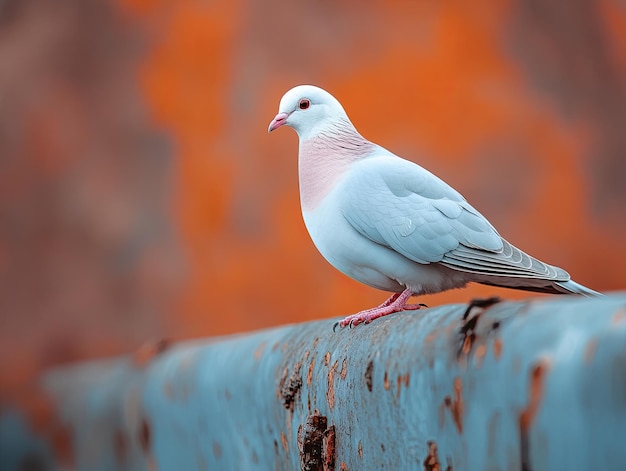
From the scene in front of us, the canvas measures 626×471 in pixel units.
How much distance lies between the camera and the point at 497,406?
3.42ft

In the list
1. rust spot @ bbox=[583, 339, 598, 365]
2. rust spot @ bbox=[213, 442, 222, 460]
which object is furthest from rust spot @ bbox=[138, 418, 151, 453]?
rust spot @ bbox=[583, 339, 598, 365]

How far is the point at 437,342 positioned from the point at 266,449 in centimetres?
99

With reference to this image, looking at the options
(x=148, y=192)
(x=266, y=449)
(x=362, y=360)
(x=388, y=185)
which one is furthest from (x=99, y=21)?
(x=362, y=360)

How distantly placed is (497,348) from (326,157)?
158 cm

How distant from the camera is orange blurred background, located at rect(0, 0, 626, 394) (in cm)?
559

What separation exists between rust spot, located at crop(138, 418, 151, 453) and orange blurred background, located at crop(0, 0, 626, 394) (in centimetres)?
245

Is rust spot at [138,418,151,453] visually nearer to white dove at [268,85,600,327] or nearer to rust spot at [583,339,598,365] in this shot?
white dove at [268,85,600,327]

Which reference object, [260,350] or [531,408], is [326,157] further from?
[531,408]

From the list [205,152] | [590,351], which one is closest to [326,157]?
[590,351]

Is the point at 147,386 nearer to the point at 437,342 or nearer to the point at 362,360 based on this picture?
the point at 362,360

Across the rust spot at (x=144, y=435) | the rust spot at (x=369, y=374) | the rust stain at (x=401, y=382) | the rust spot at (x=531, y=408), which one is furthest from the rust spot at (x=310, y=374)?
the rust spot at (x=144, y=435)

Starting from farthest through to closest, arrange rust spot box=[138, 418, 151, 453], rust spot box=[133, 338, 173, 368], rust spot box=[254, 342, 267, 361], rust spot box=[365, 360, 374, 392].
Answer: rust spot box=[133, 338, 173, 368] → rust spot box=[138, 418, 151, 453] → rust spot box=[254, 342, 267, 361] → rust spot box=[365, 360, 374, 392]

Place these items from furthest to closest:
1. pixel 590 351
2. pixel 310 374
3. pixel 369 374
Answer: pixel 310 374 < pixel 369 374 < pixel 590 351

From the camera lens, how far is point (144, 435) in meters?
3.11
